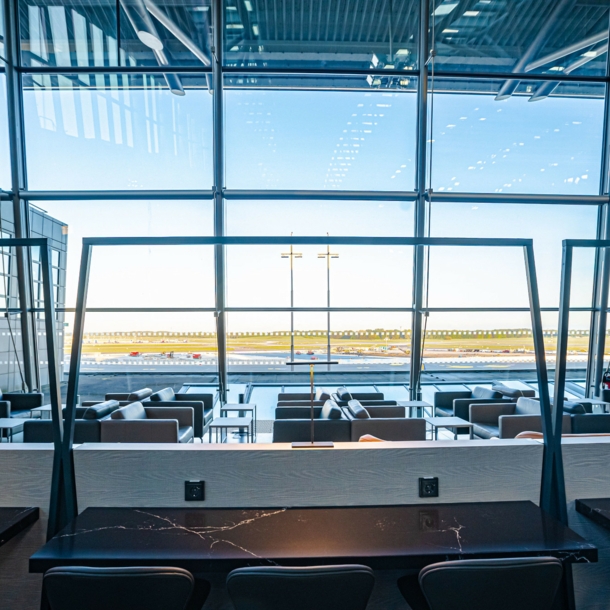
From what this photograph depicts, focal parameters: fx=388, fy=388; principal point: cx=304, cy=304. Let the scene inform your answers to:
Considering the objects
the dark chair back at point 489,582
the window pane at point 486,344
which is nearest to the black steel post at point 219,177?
the window pane at point 486,344

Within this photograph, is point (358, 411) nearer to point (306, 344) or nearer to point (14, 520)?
point (306, 344)

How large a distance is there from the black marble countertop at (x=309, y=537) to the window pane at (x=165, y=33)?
595 centimetres

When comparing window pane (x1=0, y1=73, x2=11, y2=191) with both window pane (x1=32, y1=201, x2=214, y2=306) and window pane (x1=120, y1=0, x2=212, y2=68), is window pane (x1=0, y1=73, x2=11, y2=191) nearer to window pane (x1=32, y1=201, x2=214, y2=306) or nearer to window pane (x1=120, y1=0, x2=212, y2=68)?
window pane (x1=32, y1=201, x2=214, y2=306)

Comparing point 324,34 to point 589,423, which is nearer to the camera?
point 589,423

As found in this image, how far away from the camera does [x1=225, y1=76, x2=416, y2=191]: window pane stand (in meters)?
5.80

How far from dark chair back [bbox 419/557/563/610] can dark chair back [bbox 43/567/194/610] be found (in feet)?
2.43

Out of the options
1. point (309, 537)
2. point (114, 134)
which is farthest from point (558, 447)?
point (114, 134)

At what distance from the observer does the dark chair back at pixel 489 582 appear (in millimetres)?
1159

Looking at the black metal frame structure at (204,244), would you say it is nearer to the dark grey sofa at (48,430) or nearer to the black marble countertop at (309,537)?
the black marble countertop at (309,537)

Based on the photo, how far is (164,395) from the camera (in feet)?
18.7

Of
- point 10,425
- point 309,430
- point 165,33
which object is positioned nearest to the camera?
point 10,425

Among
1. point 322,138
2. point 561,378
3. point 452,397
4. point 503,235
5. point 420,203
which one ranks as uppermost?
point 322,138

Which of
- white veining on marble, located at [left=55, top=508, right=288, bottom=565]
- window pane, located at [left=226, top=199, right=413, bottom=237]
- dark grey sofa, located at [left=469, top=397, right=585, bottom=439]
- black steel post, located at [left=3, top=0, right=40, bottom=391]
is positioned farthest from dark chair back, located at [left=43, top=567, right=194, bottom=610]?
black steel post, located at [left=3, top=0, right=40, bottom=391]

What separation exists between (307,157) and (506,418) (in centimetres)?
438
